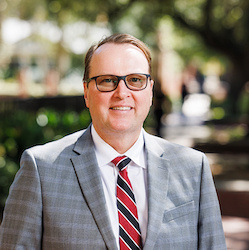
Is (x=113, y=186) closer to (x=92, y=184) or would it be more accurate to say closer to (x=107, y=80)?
(x=92, y=184)

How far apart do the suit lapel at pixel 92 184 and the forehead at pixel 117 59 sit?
368mm

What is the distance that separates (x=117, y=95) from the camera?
6.45 feet

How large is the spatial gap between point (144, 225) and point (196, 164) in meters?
0.40

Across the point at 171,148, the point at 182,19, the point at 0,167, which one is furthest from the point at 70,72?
the point at 171,148

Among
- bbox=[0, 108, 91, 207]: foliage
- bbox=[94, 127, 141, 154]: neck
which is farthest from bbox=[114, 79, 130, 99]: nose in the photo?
bbox=[0, 108, 91, 207]: foliage

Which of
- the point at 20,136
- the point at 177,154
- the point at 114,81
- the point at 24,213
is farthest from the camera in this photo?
the point at 20,136

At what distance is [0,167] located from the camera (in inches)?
236

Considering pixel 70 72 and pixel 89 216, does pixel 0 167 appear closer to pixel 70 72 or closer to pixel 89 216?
pixel 89 216

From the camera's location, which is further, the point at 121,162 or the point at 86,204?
the point at 121,162

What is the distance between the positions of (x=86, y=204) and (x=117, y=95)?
1.64 feet

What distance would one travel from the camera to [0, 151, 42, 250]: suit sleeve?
1.85 metres

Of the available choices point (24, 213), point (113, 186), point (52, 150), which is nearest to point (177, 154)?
point (113, 186)

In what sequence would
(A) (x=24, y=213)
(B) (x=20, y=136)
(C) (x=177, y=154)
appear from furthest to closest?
1. (B) (x=20, y=136)
2. (C) (x=177, y=154)
3. (A) (x=24, y=213)

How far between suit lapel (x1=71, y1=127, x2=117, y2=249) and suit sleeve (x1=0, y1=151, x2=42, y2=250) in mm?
195
